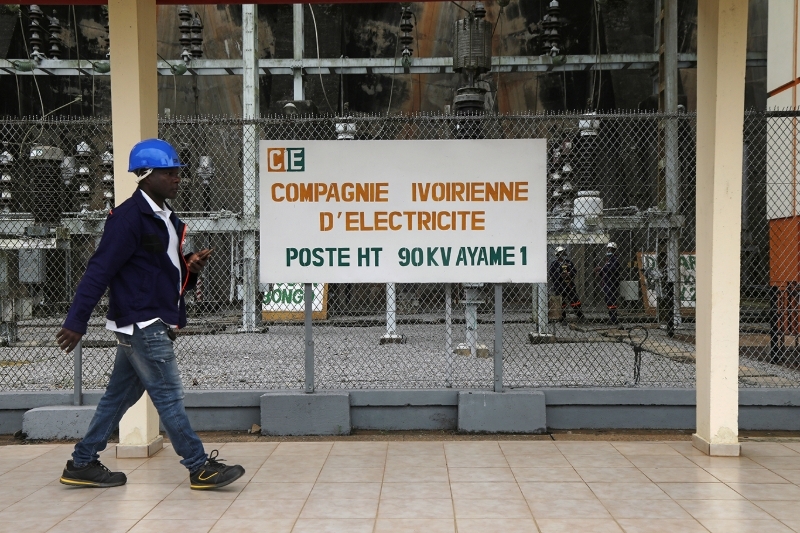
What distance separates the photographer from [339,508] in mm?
4480

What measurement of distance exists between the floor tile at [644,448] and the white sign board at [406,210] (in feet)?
5.11

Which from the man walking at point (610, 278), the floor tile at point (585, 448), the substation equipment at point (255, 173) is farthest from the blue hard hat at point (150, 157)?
the man walking at point (610, 278)

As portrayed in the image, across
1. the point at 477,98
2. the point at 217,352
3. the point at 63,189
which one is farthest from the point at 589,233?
the point at 63,189

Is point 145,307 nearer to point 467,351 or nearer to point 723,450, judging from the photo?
point 723,450

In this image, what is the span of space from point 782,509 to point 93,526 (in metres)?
4.00

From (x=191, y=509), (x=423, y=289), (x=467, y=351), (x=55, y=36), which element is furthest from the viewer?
(x=55, y=36)

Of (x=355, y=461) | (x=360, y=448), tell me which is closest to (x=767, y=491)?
(x=355, y=461)

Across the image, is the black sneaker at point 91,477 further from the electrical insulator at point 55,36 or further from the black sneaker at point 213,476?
the electrical insulator at point 55,36

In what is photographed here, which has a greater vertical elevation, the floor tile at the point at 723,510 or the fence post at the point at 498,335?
the fence post at the point at 498,335

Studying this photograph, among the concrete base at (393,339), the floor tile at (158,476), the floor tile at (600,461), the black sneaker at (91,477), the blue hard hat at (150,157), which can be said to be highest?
the blue hard hat at (150,157)

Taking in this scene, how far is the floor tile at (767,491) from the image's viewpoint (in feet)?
15.2

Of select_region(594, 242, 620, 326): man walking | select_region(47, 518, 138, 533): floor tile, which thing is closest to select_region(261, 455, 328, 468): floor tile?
select_region(47, 518, 138, 533): floor tile

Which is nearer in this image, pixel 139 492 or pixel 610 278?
pixel 139 492

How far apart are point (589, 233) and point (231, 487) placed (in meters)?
8.43
